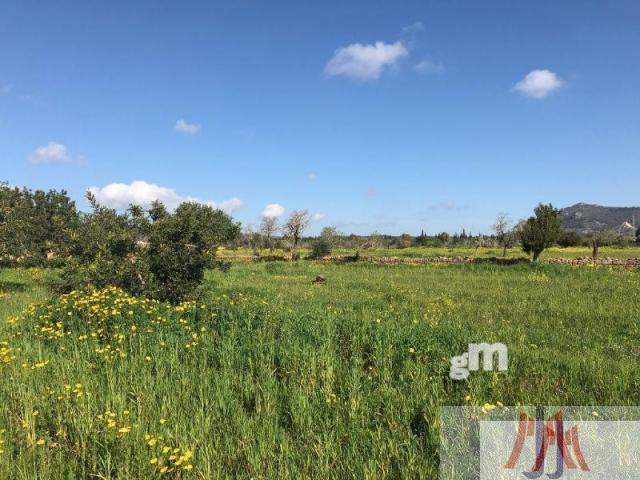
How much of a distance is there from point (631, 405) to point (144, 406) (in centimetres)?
541

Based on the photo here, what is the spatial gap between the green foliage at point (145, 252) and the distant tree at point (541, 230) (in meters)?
33.9

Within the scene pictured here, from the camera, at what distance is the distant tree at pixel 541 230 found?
123 feet

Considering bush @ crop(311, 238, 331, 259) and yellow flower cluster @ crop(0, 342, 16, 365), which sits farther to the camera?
bush @ crop(311, 238, 331, 259)

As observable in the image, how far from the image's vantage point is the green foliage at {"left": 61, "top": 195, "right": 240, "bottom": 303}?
1065 centimetres

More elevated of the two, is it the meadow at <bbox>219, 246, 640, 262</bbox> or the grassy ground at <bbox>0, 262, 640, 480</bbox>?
the meadow at <bbox>219, 246, 640, 262</bbox>

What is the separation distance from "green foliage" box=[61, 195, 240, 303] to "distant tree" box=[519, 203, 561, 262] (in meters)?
33.9

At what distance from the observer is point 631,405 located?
188 inches

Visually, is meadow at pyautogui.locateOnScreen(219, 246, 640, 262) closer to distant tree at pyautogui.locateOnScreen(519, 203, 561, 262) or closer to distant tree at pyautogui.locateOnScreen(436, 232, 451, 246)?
distant tree at pyautogui.locateOnScreen(519, 203, 561, 262)

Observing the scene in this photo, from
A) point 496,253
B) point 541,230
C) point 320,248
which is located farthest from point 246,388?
point 496,253

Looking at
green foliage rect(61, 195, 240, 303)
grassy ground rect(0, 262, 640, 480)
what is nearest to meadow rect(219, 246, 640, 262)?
green foliage rect(61, 195, 240, 303)

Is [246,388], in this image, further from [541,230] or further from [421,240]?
[421,240]

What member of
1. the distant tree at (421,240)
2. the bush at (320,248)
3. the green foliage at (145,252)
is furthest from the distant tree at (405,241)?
the green foliage at (145,252)

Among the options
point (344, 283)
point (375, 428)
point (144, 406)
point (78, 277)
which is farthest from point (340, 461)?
point (344, 283)

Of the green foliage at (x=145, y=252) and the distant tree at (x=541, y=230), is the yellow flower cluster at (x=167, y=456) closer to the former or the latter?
the green foliage at (x=145, y=252)
